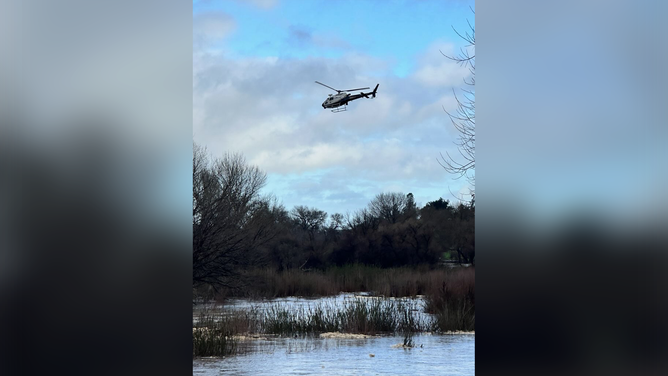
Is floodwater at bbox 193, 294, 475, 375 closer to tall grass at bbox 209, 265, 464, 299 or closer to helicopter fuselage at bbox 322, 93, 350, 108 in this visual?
tall grass at bbox 209, 265, 464, 299

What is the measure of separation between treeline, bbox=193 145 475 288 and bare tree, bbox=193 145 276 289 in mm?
16

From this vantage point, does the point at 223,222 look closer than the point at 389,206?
Yes

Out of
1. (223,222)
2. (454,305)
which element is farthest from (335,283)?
(454,305)

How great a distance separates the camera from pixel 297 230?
2131cm

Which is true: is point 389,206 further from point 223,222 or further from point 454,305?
point 454,305

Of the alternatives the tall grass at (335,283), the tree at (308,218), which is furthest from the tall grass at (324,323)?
the tree at (308,218)

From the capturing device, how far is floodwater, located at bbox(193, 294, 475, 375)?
289 inches

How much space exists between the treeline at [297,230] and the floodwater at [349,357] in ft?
11.5

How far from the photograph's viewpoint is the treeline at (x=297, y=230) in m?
12.5

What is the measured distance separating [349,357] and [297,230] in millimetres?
13211
